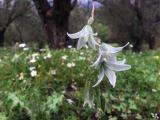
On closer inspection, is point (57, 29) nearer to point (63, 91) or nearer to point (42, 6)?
point (42, 6)

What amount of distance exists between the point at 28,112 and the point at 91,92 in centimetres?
195

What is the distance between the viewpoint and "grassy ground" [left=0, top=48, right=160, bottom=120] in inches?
159

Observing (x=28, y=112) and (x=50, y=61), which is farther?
(x=50, y=61)

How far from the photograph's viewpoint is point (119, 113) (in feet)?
14.9

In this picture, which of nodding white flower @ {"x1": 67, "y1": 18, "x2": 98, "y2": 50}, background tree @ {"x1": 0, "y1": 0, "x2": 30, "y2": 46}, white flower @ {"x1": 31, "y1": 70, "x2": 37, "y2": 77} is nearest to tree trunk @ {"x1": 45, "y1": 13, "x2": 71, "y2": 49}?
white flower @ {"x1": 31, "y1": 70, "x2": 37, "y2": 77}

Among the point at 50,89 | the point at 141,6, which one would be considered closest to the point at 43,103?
the point at 50,89

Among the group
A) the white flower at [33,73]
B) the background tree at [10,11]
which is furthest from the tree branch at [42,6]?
the background tree at [10,11]

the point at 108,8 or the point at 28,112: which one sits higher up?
the point at 28,112

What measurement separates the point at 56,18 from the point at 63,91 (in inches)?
438

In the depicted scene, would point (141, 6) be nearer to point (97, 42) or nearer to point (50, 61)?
point (50, 61)

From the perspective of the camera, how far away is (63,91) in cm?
Result: 461

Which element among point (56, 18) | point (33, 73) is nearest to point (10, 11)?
point (56, 18)

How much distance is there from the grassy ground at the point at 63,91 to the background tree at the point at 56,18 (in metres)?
9.63

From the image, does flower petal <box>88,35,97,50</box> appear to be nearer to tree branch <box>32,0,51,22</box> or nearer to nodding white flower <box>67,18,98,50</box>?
nodding white flower <box>67,18,98,50</box>
